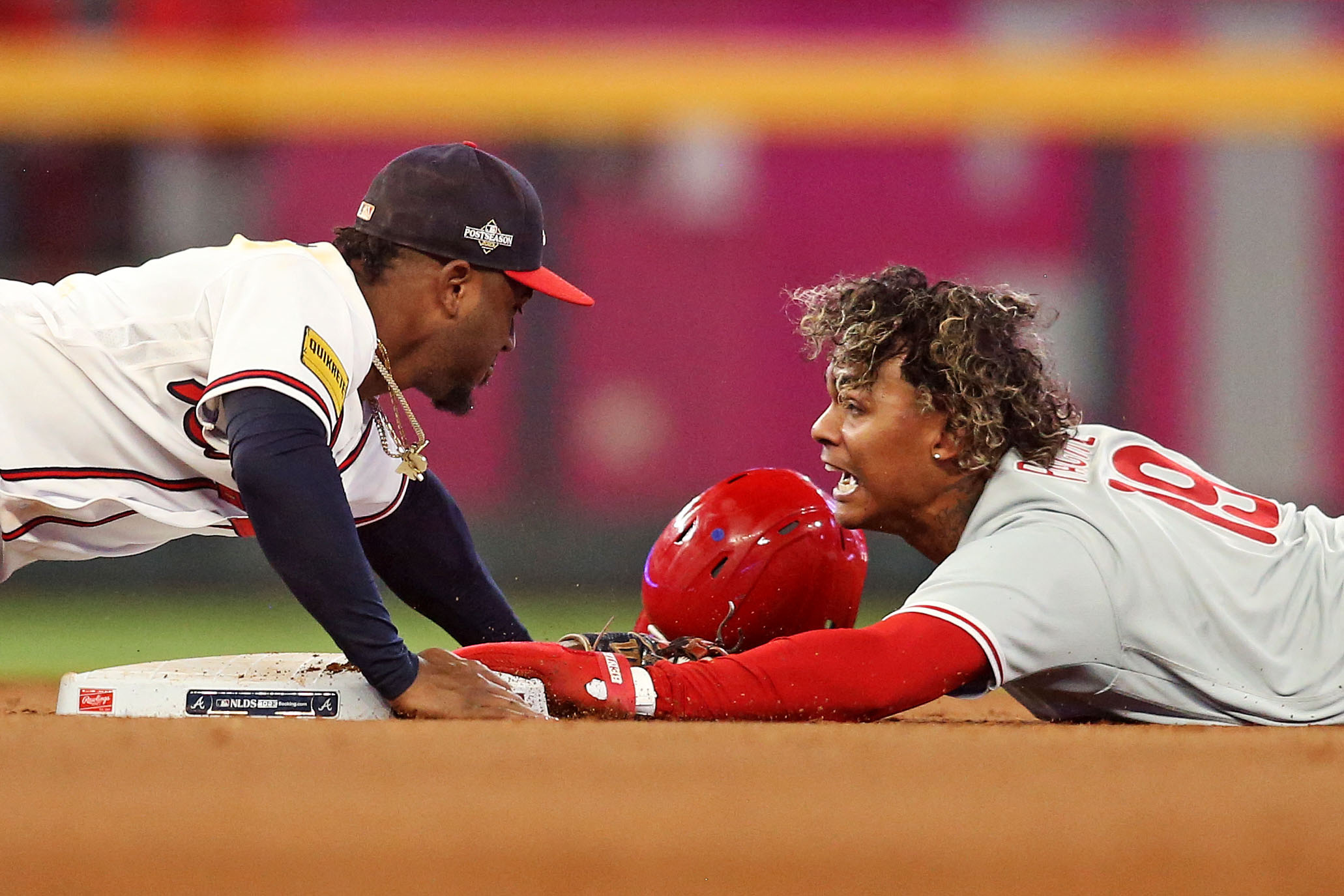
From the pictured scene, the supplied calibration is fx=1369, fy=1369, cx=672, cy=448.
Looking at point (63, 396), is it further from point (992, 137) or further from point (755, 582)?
point (992, 137)

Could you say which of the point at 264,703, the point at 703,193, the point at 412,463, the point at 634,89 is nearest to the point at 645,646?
the point at 412,463

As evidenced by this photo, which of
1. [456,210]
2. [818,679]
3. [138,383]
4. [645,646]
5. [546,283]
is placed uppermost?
[456,210]

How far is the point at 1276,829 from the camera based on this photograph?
134 cm

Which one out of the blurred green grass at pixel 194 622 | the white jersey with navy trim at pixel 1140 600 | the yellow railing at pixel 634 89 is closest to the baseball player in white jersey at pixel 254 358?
the white jersey with navy trim at pixel 1140 600

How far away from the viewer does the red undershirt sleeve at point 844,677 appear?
4.93 ft

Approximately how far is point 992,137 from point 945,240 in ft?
1.84

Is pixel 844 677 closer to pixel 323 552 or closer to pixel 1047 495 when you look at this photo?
pixel 1047 495

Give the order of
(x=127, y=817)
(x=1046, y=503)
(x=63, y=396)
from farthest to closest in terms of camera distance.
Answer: (x=63, y=396) < (x=1046, y=503) < (x=127, y=817)

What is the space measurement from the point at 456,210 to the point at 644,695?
74 cm

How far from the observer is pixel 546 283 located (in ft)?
6.47

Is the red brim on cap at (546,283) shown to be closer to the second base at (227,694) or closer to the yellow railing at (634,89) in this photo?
the second base at (227,694)

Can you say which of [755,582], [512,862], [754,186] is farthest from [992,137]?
[512,862]

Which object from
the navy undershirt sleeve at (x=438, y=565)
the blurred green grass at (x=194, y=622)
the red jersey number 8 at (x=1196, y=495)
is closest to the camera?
the red jersey number 8 at (x=1196, y=495)

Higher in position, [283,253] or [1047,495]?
[283,253]
